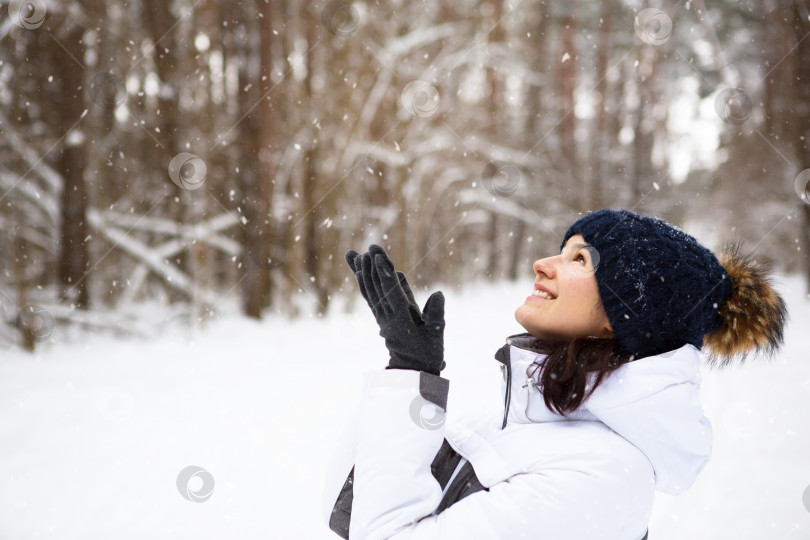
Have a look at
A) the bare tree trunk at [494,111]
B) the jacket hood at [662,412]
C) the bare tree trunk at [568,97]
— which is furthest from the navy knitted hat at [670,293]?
the bare tree trunk at [568,97]

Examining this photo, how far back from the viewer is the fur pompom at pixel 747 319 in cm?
134

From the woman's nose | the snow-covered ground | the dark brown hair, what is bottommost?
the snow-covered ground

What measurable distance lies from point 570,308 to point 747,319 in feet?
1.63

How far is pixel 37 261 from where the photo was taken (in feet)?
22.0

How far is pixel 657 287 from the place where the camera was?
130cm

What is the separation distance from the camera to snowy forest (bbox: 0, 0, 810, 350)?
605cm

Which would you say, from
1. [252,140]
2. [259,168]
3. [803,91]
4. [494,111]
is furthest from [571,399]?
[494,111]

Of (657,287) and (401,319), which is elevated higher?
(657,287)

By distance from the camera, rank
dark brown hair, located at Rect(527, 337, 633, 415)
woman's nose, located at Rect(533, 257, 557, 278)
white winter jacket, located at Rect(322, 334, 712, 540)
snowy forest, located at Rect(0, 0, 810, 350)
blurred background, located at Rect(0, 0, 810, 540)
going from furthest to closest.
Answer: snowy forest, located at Rect(0, 0, 810, 350) < blurred background, located at Rect(0, 0, 810, 540) < woman's nose, located at Rect(533, 257, 557, 278) < dark brown hair, located at Rect(527, 337, 633, 415) < white winter jacket, located at Rect(322, 334, 712, 540)

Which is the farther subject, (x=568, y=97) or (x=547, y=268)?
(x=568, y=97)

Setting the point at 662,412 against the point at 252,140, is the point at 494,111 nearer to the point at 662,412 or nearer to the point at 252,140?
the point at 252,140

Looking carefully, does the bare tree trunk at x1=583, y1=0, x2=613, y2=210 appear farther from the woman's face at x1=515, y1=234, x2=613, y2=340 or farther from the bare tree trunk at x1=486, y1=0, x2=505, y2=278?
the woman's face at x1=515, y1=234, x2=613, y2=340

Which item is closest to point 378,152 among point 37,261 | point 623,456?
point 37,261

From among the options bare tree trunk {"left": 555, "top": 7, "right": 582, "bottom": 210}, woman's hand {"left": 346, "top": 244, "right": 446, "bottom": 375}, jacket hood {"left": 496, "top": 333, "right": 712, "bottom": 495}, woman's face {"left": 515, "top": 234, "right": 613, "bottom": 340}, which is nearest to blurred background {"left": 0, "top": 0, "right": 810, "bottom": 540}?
woman's face {"left": 515, "top": 234, "right": 613, "bottom": 340}
